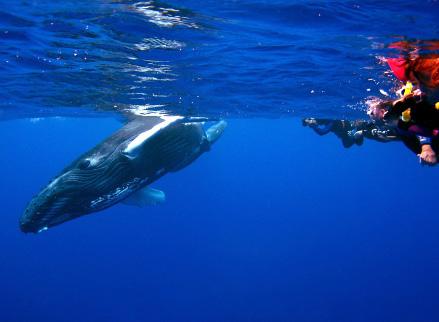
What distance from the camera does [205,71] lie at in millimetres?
14320

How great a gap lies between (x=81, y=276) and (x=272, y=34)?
71972mm

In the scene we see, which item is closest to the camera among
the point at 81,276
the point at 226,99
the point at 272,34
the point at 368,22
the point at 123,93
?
the point at 368,22

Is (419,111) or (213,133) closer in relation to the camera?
(419,111)

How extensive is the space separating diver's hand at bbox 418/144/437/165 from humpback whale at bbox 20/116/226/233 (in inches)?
239

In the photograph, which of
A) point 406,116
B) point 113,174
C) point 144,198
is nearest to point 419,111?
point 406,116

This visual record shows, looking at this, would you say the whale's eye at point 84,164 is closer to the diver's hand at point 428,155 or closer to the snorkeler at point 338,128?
the diver's hand at point 428,155

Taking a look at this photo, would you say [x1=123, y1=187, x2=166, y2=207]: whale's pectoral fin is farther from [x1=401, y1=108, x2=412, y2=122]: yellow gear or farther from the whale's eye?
[x1=401, y1=108, x2=412, y2=122]: yellow gear

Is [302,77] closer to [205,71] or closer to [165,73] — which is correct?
[205,71]

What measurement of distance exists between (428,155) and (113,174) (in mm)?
6538

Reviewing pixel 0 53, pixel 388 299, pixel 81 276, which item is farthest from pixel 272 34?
pixel 81 276

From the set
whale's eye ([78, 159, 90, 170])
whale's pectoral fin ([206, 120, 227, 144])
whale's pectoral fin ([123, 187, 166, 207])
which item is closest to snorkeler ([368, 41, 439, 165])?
whale's eye ([78, 159, 90, 170])

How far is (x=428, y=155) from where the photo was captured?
505 centimetres

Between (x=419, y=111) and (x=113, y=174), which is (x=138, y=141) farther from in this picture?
(x=419, y=111)

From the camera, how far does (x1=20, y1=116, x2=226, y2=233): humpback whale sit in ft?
26.3
